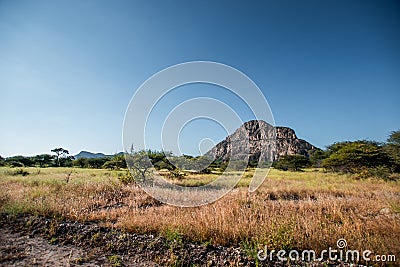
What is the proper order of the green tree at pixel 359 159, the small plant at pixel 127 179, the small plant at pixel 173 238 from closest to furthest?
1. the small plant at pixel 173 238
2. the small plant at pixel 127 179
3. the green tree at pixel 359 159

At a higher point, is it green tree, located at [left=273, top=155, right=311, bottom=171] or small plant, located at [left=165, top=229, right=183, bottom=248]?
green tree, located at [left=273, top=155, right=311, bottom=171]

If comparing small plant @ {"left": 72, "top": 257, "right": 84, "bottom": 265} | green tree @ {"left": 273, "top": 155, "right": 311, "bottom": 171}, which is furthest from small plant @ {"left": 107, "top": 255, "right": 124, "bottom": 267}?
green tree @ {"left": 273, "top": 155, "right": 311, "bottom": 171}

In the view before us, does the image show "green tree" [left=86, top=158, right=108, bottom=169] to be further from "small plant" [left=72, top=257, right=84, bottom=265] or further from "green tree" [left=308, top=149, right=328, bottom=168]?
"green tree" [left=308, top=149, right=328, bottom=168]

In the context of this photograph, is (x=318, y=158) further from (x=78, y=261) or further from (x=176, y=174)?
(x=78, y=261)

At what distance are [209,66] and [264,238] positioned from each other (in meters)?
6.06

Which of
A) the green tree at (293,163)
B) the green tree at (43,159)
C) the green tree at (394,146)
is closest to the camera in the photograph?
the green tree at (394,146)

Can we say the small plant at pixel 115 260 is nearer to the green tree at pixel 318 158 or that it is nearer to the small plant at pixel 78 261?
the small plant at pixel 78 261

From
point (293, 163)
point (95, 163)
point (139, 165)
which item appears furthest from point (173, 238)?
point (95, 163)

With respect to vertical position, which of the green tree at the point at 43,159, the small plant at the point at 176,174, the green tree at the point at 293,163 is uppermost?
the green tree at the point at 293,163

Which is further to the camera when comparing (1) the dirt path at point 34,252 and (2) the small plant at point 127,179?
(2) the small plant at point 127,179

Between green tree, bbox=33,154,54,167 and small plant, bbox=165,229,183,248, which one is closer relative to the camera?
A: small plant, bbox=165,229,183,248

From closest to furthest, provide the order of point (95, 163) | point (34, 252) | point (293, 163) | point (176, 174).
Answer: point (34, 252)
point (176, 174)
point (293, 163)
point (95, 163)

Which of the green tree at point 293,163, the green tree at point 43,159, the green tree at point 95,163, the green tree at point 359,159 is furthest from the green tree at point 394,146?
the green tree at point 43,159

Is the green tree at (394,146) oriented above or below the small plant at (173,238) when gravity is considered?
above
